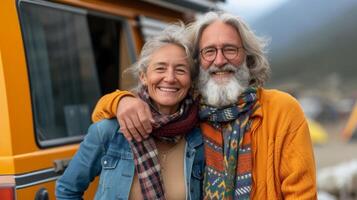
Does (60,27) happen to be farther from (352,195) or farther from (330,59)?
(330,59)

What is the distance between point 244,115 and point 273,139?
176 millimetres

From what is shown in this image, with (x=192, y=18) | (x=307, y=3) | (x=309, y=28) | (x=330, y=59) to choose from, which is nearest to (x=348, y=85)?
(x=330, y=59)

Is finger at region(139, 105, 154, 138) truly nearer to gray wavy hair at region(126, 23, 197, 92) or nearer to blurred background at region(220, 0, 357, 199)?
gray wavy hair at region(126, 23, 197, 92)

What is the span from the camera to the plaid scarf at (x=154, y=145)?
94.0 inches

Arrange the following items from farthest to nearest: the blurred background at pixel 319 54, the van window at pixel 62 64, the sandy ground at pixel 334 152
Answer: the blurred background at pixel 319 54, the sandy ground at pixel 334 152, the van window at pixel 62 64

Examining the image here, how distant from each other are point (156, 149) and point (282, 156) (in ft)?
1.77

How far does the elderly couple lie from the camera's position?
2.39m

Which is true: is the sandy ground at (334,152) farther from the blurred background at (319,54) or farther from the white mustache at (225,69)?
the white mustache at (225,69)

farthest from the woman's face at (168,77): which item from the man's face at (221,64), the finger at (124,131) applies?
the finger at (124,131)

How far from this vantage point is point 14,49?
2709 mm

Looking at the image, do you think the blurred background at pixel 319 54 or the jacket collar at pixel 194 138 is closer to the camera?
the jacket collar at pixel 194 138

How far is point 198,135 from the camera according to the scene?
8.38 feet

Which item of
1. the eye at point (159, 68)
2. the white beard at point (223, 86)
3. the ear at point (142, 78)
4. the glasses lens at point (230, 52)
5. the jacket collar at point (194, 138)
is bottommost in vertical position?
the jacket collar at point (194, 138)

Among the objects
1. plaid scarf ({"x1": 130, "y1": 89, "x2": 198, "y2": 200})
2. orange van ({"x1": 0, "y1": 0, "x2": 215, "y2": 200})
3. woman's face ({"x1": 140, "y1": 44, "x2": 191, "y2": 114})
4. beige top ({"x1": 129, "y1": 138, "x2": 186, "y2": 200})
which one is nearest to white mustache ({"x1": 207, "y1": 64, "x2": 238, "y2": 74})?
woman's face ({"x1": 140, "y1": 44, "x2": 191, "y2": 114})
